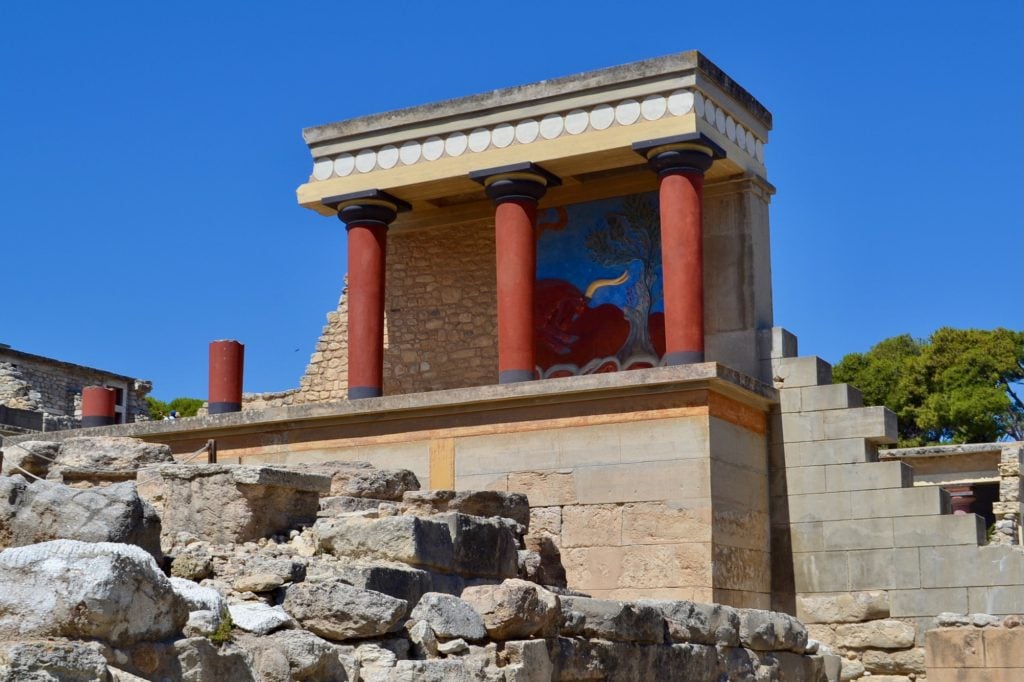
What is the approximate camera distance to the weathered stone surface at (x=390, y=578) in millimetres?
6980

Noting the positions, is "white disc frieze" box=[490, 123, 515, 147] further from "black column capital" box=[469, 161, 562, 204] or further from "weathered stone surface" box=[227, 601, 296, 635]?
"weathered stone surface" box=[227, 601, 296, 635]

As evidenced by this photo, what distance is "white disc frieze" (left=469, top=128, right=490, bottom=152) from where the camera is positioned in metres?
16.0

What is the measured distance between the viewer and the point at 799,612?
1427 cm

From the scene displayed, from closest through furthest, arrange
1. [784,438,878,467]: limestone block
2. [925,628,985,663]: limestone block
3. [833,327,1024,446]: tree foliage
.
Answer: [925,628,985,663]: limestone block < [784,438,878,467]: limestone block < [833,327,1024,446]: tree foliage

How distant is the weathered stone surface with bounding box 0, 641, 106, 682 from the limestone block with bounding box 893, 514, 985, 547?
10.4m

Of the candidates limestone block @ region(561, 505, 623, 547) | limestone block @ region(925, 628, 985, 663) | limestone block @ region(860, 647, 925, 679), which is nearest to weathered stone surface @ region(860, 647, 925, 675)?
limestone block @ region(860, 647, 925, 679)

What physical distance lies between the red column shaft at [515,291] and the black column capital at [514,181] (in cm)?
10

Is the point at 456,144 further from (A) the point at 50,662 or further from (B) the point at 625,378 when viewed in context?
(A) the point at 50,662

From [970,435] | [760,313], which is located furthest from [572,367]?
[970,435]

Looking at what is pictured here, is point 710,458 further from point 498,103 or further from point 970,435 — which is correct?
point 970,435

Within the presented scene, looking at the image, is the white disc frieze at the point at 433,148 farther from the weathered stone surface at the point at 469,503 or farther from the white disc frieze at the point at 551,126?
the weathered stone surface at the point at 469,503

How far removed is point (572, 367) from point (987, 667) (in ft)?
21.8

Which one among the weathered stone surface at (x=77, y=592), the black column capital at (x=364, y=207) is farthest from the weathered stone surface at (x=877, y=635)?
the weathered stone surface at (x=77, y=592)

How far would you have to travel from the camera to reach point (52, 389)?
116ft
